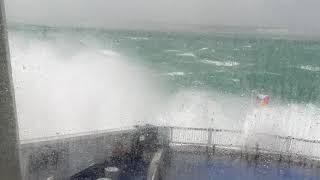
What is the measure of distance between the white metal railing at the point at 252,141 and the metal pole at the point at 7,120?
10.2 m

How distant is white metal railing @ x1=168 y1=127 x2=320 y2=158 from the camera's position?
586 inches

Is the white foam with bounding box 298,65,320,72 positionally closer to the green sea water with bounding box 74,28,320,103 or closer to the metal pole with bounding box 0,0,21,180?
the green sea water with bounding box 74,28,320,103

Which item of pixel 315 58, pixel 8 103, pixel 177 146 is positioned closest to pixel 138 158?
pixel 177 146

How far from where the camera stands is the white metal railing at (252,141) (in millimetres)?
14891

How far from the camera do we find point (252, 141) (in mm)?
16531

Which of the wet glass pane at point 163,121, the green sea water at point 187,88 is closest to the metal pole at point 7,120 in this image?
the wet glass pane at point 163,121

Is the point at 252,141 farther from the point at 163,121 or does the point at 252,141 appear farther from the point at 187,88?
the point at 187,88

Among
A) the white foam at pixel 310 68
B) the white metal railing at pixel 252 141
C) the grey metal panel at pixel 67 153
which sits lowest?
the white foam at pixel 310 68

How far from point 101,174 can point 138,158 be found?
6.02 feet

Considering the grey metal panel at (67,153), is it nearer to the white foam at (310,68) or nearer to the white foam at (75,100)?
the white foam at (75,100)

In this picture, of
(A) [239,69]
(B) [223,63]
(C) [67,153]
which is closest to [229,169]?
(C) [67,153]

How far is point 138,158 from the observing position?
14375 millimetres

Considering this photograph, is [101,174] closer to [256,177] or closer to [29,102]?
[256,177]

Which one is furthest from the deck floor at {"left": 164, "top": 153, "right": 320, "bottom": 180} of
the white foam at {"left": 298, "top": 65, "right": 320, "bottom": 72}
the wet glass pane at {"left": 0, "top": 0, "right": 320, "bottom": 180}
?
the white foam at {"left": 298, "top": 65, "right": 320, "bottom": 72}
